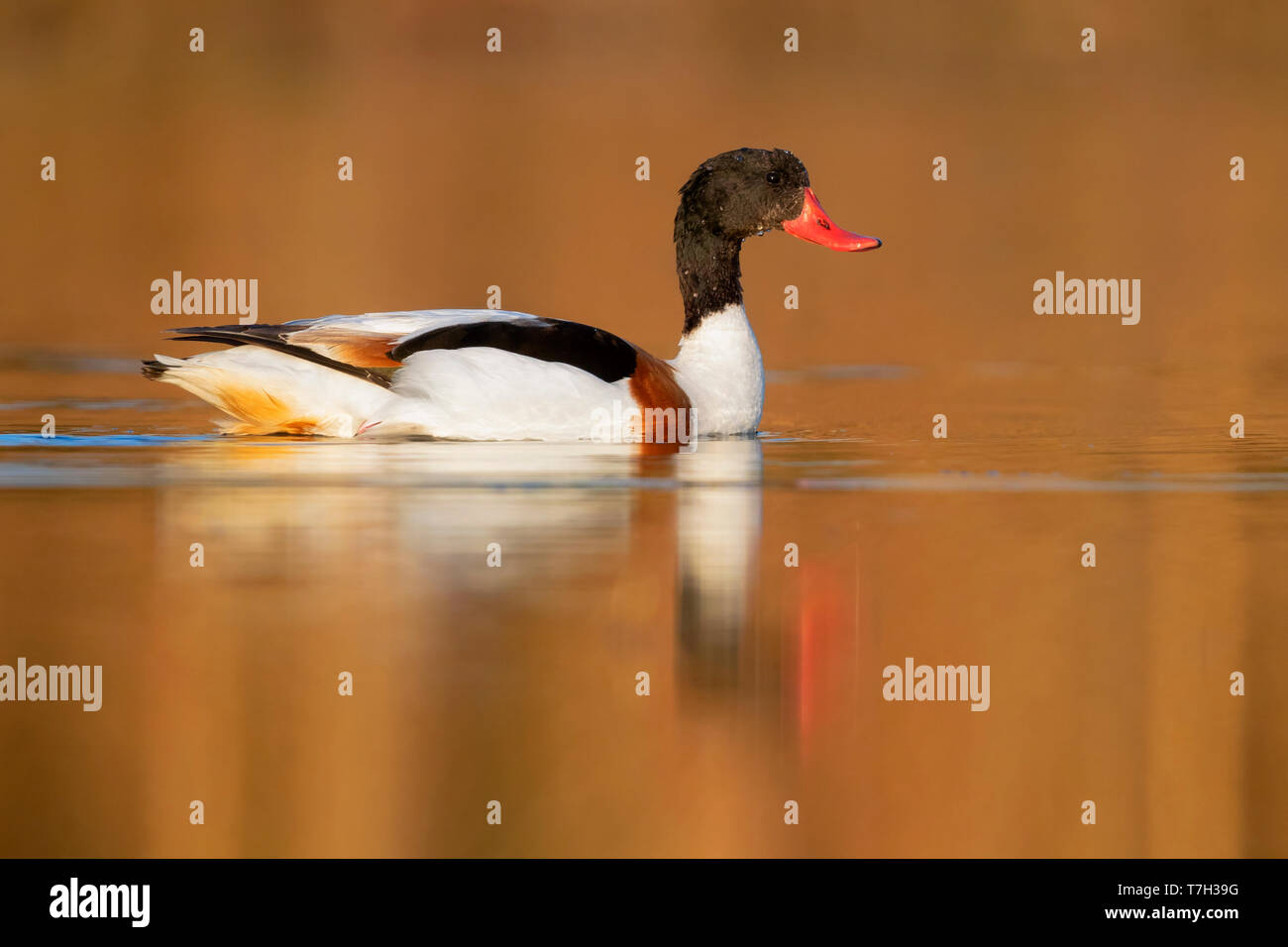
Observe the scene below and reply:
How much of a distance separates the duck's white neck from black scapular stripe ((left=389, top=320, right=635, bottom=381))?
0.75 meters

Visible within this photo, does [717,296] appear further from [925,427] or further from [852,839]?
[852,839]

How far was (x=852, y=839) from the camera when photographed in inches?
165

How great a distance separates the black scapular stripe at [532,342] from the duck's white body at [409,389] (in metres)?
0.04

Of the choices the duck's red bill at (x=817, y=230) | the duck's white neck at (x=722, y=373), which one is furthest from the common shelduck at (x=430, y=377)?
the duck's red bill at (x=817, y=230)

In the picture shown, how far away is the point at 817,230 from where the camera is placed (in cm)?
1048

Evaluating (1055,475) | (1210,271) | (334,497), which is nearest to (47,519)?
(334,497)

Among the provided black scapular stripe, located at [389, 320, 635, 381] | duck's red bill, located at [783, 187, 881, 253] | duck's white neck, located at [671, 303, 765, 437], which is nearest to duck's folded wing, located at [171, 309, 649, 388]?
black scapular stripe, located at [389, 320, 635, 381]

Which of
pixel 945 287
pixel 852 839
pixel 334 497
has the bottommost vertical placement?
pixel 852 839

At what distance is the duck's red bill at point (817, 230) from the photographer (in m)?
10.4

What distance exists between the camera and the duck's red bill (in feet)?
34.2

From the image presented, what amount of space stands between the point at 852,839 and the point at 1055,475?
4522 millimetres

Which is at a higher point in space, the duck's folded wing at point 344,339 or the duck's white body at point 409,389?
the duck's folded wing at point 344,339

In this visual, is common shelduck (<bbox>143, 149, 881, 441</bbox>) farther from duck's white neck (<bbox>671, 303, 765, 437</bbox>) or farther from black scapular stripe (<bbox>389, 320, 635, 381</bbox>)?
duck's white neck (<bbox>671, 303, 765, 437</bbox>)

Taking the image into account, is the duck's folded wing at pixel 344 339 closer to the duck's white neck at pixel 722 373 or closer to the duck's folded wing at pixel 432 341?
the duck's folded wing at pixel 432 341
